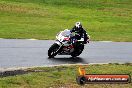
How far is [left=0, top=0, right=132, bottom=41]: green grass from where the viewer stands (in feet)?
103

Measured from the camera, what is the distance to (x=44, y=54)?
2097 centimetres

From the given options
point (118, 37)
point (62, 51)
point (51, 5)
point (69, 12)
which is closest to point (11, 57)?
point (62, 51)

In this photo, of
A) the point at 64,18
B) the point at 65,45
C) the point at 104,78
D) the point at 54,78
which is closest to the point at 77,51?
the point at 65,45

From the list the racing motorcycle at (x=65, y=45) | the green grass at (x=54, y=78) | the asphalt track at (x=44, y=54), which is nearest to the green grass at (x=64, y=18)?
the asphalt track at (x=44, y=54)

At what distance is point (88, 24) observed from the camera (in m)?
39.0

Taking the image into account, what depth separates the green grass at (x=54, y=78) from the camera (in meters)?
13.5

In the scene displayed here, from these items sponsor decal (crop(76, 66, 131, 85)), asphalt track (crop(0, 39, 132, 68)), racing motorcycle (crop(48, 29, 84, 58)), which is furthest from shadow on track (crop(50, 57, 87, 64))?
sponsor decal (crop(76, 66, 131, 85))

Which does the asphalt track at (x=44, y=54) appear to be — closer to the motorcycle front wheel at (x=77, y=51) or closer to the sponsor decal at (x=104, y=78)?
the motorcycle front wheel at (x=77, y=51)

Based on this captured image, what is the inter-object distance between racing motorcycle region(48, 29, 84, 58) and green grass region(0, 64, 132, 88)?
3068 mm

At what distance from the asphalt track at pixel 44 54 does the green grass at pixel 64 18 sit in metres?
3.28

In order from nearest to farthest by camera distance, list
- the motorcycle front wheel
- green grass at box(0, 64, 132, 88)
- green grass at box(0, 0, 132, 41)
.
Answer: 1. green grass at box(0, 64, 132, 88)
2. the motorcycle front wheel
3. green grass at box(0, 0, 132, 41)

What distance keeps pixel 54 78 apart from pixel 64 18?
93.0 feet

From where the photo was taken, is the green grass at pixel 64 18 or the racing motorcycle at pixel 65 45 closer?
Answer: the racing motorcycle at pixel 65 45

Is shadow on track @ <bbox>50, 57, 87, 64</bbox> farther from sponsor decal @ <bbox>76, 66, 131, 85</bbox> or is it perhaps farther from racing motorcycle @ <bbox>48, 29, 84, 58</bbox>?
sponsor decal @ <bbox>76, 66, 131, 85</bbox>
